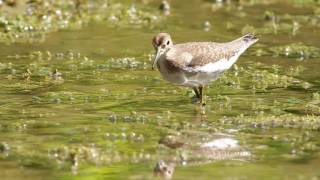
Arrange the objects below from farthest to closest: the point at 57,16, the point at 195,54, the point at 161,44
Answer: the point at 57,16 < the point at 195,54 < the point at 161,44

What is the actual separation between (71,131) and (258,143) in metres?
2.25

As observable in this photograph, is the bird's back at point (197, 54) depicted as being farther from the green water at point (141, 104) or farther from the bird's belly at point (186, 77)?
the green water at point (141, 104)

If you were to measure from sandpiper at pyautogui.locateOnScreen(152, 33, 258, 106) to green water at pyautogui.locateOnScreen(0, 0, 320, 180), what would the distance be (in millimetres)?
387

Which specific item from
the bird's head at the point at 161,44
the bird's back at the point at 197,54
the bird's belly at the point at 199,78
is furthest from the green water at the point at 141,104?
the bird's head at the point at 161,44

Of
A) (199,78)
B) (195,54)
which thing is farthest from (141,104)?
(195,54)

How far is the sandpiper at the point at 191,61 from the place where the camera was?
44.0 ft

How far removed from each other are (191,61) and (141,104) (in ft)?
3.09

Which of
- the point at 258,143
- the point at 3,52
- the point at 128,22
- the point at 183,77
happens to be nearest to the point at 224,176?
the point at 258,143

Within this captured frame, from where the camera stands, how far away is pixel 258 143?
11.7m

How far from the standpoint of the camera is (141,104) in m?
13.9

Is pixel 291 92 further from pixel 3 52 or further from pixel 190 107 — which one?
pixel 3 52

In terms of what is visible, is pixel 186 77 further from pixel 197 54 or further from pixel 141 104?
pixel 141 104

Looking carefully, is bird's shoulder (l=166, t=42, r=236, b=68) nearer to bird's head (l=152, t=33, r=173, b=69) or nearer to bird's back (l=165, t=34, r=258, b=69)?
bird's back (l=165, t=34, r=258, b=69)

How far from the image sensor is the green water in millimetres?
10805
